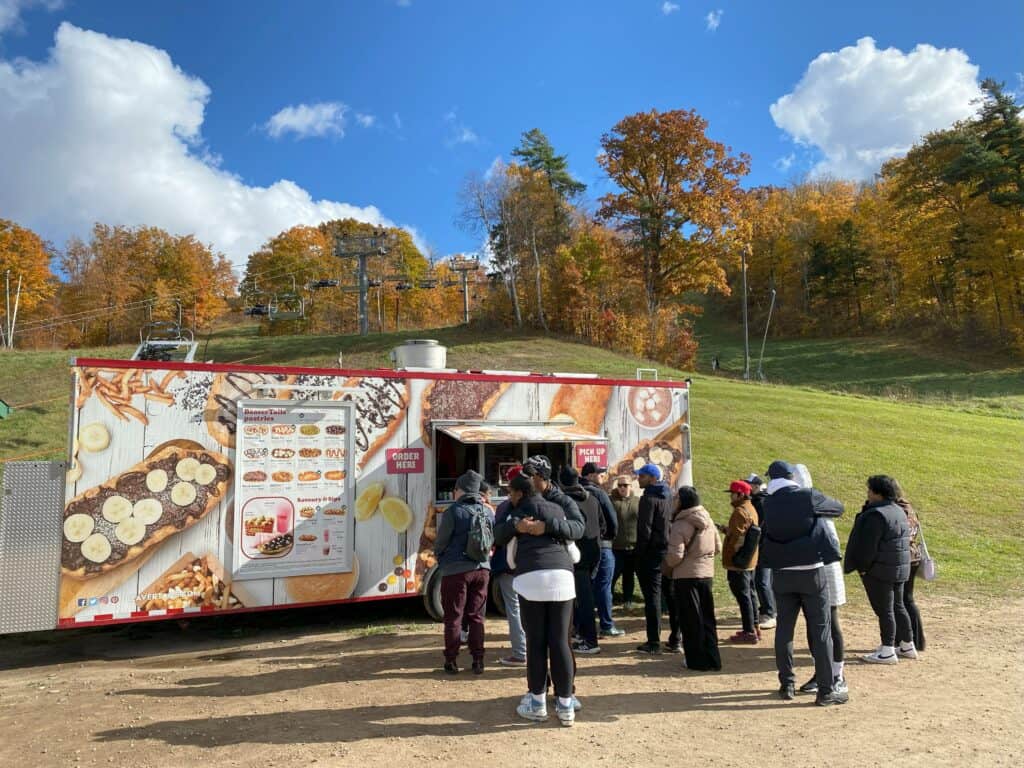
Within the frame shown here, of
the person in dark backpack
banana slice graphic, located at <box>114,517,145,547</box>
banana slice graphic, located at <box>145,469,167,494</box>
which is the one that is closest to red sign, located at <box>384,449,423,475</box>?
the person in dark backpack

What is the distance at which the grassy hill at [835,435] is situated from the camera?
12727 millimetres

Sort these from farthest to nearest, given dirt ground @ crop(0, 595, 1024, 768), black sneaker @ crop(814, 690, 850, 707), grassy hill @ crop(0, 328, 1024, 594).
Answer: grassy hill @ crop(0, 328, 1024, 594) → black sneaker @ crop(814, 690, 850, 707) → dirt ground @ crop(0, 595, 1024, 768)

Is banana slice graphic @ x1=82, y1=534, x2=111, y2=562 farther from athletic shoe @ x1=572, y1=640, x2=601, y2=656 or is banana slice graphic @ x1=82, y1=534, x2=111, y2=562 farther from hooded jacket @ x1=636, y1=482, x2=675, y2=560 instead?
hooded jacket @ x1=636, y1=482, x2=675, y2=560

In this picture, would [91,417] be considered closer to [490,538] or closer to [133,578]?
[133,578]

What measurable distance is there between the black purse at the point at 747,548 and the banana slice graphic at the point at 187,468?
551cm

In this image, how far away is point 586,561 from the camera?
630cm

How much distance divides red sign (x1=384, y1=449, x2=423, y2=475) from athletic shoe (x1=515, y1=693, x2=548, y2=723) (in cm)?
Answer: 330

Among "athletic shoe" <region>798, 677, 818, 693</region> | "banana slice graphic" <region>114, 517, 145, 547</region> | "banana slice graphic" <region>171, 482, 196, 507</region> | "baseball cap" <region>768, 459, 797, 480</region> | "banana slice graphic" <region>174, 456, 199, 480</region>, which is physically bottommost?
"athletic shoe" <region>798, 677, 818, 693</region>

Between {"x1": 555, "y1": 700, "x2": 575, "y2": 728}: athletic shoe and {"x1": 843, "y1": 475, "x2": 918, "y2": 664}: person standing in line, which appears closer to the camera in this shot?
{"x1": 555, "y1": 700, "x2": 575, "y2": 728}: athletic shoe

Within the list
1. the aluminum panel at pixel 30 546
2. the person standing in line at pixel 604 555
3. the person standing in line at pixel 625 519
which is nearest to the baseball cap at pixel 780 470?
the person standing in line at pixel 604 555

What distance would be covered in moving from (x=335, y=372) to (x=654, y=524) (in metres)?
3.75

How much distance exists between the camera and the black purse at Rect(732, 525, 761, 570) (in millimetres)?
6754

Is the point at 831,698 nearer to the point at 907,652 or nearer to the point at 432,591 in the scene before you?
the point at 907,652

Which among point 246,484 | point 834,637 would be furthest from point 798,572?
point 246,484
